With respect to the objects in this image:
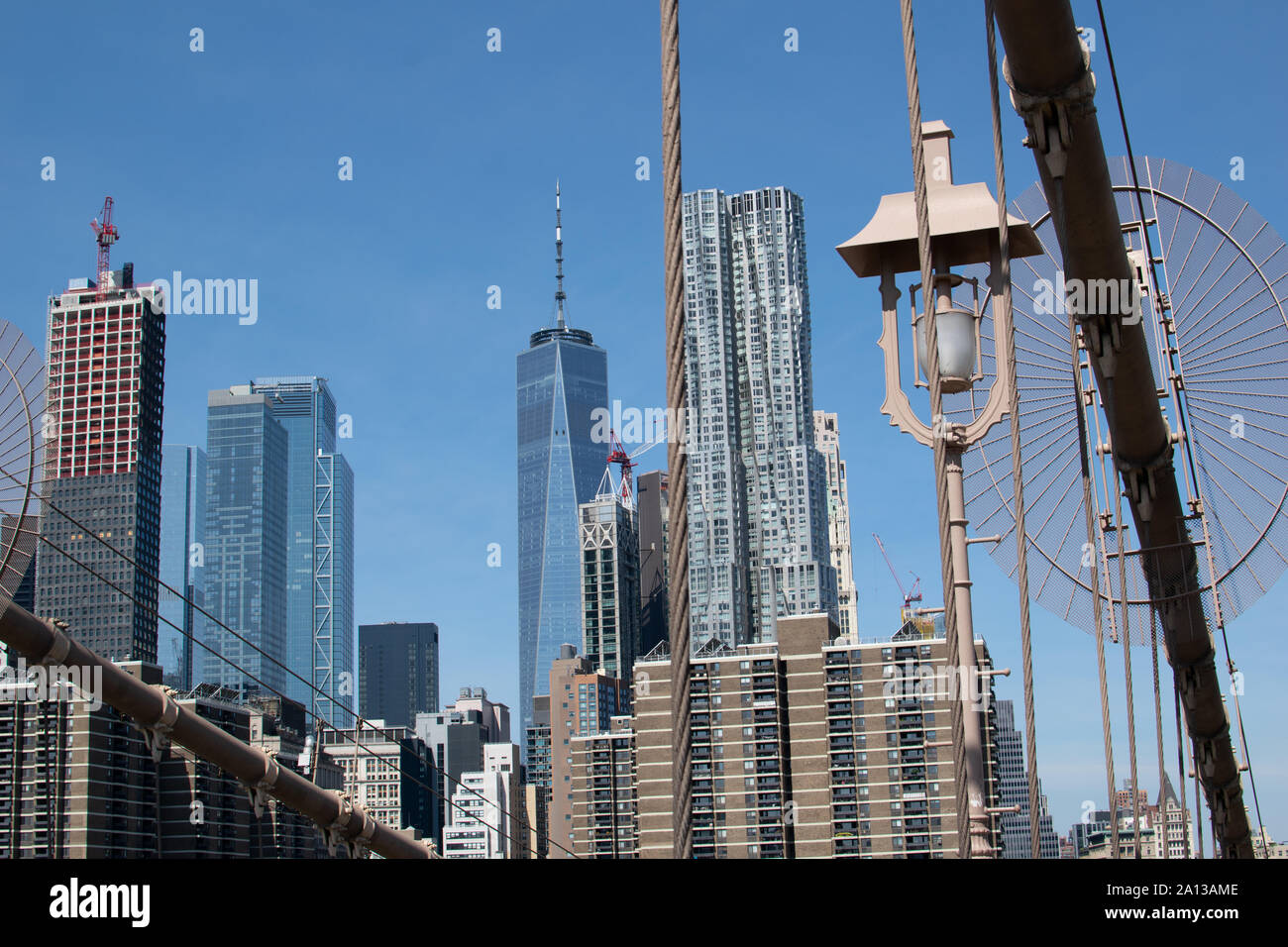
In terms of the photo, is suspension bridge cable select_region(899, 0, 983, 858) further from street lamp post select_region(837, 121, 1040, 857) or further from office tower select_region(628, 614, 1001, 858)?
office tower select_region(628, 614, 1001, 858)

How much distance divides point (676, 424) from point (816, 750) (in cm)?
10553

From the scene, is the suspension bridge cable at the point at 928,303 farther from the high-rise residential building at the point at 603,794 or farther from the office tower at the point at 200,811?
the high-rise residential building at the point at 603,794

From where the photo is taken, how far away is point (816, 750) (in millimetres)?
108375

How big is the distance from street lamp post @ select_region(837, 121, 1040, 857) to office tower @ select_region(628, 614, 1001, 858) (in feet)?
294

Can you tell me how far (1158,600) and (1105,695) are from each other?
494 centimetres

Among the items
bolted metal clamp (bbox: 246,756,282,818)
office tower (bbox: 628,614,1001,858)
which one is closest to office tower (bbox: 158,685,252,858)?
office tower (bbox: 628,614,1001,858)

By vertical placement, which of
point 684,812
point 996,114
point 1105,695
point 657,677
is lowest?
point 684,812

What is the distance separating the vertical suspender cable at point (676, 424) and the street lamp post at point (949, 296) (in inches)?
271

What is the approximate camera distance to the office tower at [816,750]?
4107 inches

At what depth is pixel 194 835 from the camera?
10494 centimetres

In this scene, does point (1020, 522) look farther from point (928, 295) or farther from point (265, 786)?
point (265, 786)
